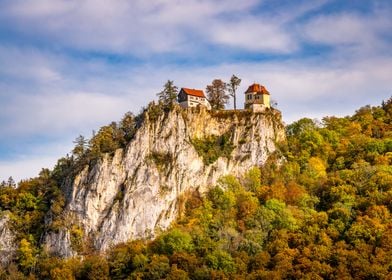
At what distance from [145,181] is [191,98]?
1595 centimetres

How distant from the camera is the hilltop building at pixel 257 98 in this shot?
112m

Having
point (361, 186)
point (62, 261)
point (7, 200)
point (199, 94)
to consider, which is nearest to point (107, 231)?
point (62, 261)

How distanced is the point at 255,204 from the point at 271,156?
11874 millimetres

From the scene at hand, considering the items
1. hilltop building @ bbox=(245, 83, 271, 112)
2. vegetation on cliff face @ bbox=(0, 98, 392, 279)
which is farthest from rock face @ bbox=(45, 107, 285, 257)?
hilltop building @ bbox=(245, 83, 271, 112)

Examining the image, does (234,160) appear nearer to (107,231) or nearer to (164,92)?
(164,92)

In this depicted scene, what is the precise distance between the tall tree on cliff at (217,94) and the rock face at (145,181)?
4148 millimetres

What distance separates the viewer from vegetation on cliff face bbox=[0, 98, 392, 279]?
84.6 metres

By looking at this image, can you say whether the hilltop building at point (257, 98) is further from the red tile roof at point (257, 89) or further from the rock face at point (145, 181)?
the rock face at point (145, 181)

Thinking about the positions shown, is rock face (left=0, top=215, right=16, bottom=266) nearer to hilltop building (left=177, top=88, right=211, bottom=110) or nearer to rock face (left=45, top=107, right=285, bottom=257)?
rock face (left=45, top=107, right=285, bottom=257)

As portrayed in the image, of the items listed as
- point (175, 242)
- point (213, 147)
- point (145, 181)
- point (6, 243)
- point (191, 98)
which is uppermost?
point (191, 98)

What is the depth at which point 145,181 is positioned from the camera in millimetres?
99750

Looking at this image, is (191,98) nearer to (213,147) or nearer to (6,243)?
(213,147)

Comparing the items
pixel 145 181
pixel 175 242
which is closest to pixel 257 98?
pixel 145 181

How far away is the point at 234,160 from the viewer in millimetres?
107438
